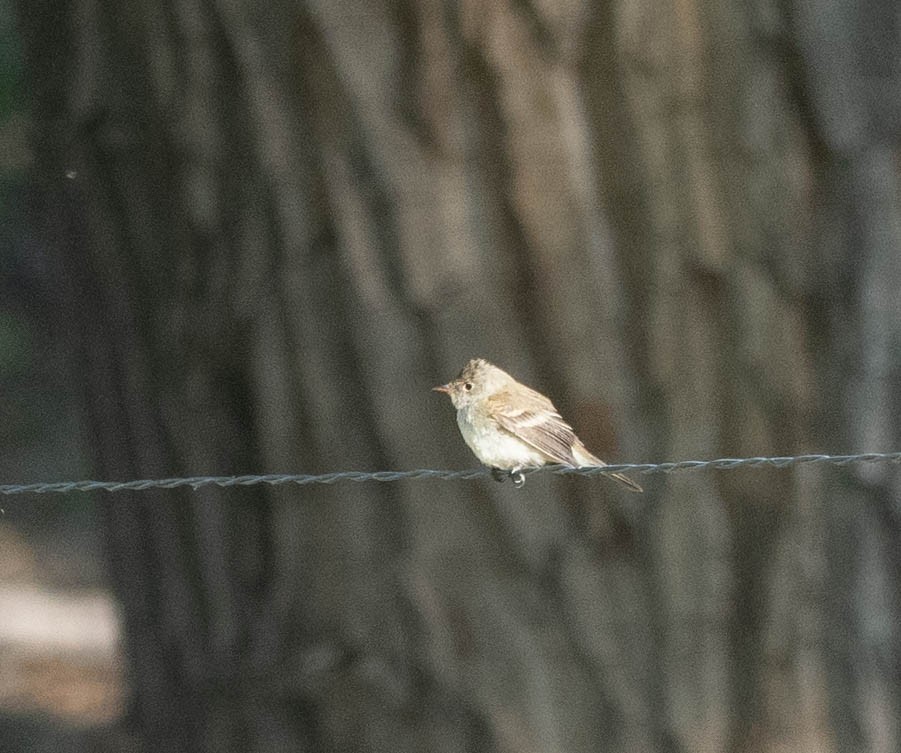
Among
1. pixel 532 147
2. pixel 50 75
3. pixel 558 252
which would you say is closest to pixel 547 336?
pixel 558 252

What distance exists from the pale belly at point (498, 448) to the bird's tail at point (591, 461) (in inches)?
6.0

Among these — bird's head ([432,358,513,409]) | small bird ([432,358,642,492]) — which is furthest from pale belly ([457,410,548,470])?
bird's head ([432,358,513,409])

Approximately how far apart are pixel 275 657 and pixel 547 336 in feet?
5.61

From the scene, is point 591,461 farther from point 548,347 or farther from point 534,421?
point 548,347

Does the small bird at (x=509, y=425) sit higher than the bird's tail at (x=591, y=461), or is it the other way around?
the small bird at (x=509, y=425)

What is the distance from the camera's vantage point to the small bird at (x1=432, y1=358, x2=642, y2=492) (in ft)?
18.2

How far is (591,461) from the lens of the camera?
5.66 meters

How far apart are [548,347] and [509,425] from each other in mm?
344

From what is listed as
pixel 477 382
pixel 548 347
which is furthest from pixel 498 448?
Result: pixel 548 347

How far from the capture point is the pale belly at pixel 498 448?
5.65 m

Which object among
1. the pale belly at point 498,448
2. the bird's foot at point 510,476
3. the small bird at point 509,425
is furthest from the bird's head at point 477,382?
the bird's foot at point 510,476

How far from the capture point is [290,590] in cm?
606

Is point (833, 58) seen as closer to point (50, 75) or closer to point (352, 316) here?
point (352, 316)

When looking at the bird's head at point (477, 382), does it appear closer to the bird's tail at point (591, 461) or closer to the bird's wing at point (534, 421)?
the bird's wing at point (534, 421)
